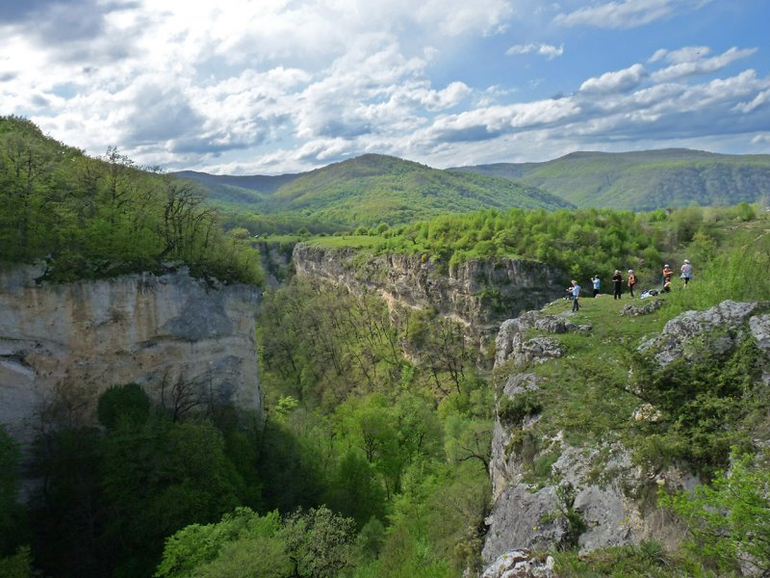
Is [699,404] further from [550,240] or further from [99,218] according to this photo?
[550,240]

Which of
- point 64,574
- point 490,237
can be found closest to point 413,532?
point 64,574

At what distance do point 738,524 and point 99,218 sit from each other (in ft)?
107

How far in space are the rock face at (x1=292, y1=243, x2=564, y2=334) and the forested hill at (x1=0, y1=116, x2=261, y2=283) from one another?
112 ft

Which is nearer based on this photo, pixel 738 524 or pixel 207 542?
pixel 738 524

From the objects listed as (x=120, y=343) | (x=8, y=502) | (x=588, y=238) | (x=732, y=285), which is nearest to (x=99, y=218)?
(x=120, y=343)

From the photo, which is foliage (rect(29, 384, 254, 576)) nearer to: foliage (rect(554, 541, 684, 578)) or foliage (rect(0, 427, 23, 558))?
foliage (rect(0, 427, 23, 558))

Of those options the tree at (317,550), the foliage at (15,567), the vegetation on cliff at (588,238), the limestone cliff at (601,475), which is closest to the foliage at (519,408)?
the limestone cliff at (601,475)

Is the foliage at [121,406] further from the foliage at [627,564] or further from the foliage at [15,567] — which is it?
the foliage at [627,564]

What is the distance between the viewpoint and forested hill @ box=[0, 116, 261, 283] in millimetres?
27594

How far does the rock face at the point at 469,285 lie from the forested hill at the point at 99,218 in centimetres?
3408

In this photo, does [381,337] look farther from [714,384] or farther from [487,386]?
[714,384]

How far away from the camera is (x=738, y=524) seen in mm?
8234

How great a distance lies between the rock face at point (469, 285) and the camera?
203ft

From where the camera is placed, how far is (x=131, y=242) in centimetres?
3133
